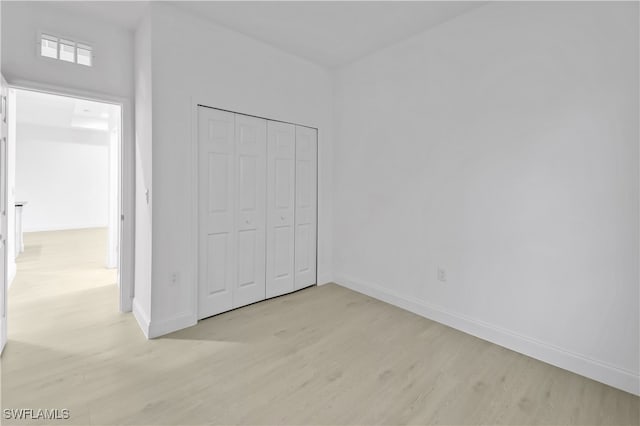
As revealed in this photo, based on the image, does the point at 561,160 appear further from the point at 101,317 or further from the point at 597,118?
the point at 101,317

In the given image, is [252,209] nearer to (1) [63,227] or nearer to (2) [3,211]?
(2) [3,211]

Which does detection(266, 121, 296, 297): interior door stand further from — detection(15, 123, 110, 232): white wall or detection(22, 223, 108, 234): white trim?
detection(22, 223, 108, 234): white trim

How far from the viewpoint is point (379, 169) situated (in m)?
3.54

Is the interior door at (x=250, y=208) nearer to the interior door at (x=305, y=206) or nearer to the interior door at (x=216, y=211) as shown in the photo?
the interior door at (x=216, y=211)

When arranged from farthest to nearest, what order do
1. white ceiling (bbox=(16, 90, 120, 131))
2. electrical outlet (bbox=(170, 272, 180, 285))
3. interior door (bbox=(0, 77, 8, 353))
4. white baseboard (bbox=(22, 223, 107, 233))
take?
white baseboard (bbox=(22, 223, 107, 233)), white ceiling (bbox=(16, 90, 120, 131)), electrical outlet (bbox=(170, 272, 180, 285)), interior door (bbox=(0, 77, 8, 353))

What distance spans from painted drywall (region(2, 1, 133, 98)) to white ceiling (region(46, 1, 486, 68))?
12cm

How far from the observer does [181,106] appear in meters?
2.76

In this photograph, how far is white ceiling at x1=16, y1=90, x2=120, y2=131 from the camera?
236 inches

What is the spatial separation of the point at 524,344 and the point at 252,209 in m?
2.70

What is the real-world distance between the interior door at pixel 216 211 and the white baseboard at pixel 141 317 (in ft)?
1.49

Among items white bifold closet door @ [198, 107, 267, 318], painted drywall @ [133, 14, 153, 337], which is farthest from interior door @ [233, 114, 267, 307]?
painted drywall @ [133, 14, 153, 337]

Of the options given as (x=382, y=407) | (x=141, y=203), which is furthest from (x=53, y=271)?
(x=382, y=407)

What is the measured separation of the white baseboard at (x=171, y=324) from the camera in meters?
2.62

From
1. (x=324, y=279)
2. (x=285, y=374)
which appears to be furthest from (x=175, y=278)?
(x=324, y=279)
